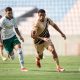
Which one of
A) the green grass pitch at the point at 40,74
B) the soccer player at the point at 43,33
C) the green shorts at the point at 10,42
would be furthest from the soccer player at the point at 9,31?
the green grass pitch at the point at 40,74

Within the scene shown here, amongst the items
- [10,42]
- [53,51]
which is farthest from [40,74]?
[10,42]

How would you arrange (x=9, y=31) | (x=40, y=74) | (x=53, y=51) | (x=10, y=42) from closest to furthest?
1. (x=40, y=74)
2. (x=53, y=51)
3. (x=10, y=42)
4. (x=9, y=31)

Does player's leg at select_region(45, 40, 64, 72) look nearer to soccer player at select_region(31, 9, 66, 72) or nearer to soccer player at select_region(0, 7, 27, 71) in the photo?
soccer player at select_region(31, 9, 66, 72)

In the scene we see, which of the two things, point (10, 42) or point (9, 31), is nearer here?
point (10, 42)

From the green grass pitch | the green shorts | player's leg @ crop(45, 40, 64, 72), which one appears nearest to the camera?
the green grass pitch

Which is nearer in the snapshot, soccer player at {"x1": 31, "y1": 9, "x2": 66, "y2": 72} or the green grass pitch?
the green grass pitch

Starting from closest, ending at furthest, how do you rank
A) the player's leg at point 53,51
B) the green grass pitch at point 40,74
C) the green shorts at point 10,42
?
the green grass pitch at point 40,74, the player's leg at point 53,51, the green shorts at point 10,42

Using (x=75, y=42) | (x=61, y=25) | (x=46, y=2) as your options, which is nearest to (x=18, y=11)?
(x=46, y=2)

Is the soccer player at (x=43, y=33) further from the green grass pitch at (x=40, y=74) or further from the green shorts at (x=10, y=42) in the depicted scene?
the green shorts at (x=10, y=42)

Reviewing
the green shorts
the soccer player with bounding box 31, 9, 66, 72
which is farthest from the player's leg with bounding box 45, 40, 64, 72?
the green shorts

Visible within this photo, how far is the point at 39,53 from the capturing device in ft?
55.5

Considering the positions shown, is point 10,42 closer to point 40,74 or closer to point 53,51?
point 53,51

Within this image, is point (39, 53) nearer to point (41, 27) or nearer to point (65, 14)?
point (41, 27)

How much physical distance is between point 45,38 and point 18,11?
42.7 metres
